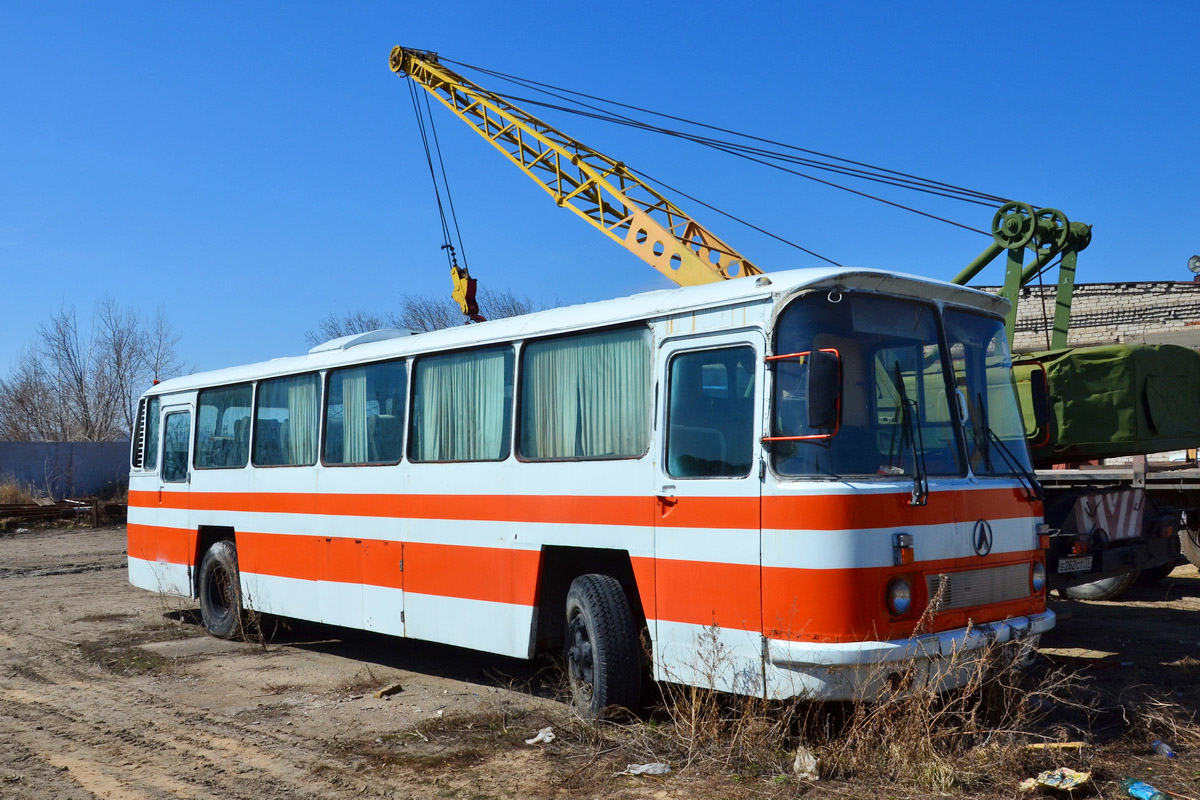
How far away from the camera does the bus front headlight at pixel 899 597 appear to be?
552 centimetres

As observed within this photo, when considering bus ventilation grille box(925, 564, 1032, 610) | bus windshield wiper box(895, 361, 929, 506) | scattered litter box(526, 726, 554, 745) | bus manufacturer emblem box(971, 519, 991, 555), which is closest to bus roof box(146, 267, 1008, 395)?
bus windshield wiper box(895, 361, 929, 506)

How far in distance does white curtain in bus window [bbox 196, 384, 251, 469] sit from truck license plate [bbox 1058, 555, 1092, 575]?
25.5ft

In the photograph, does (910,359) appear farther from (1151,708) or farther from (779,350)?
(1151,708)

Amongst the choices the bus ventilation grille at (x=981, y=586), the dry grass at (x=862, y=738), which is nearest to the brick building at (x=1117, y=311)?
the bus ventilation grille at (x=981, y=586)

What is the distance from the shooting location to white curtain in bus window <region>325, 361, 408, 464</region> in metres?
8.91

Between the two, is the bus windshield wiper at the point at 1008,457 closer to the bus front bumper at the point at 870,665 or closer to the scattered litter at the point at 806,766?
the bus front bumper at the point at 870,665

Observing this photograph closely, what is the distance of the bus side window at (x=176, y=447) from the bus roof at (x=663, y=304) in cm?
288

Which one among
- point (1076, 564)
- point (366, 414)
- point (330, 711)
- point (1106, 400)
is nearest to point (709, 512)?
point (330, 711)

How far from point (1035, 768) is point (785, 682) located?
1.37 m

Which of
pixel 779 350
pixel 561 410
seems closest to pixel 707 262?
pixel 561 410

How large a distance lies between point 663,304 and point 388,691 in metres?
3.79

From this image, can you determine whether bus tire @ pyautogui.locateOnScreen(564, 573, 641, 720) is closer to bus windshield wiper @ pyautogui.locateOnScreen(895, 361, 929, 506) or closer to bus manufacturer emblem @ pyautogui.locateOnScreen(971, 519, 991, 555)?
bus windshield wiper @ pyautogui.locateOnScreen(895, 361, 929, 506)

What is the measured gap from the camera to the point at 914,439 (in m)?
5.84

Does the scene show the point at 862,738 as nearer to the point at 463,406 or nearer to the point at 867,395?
the point at 867,395
